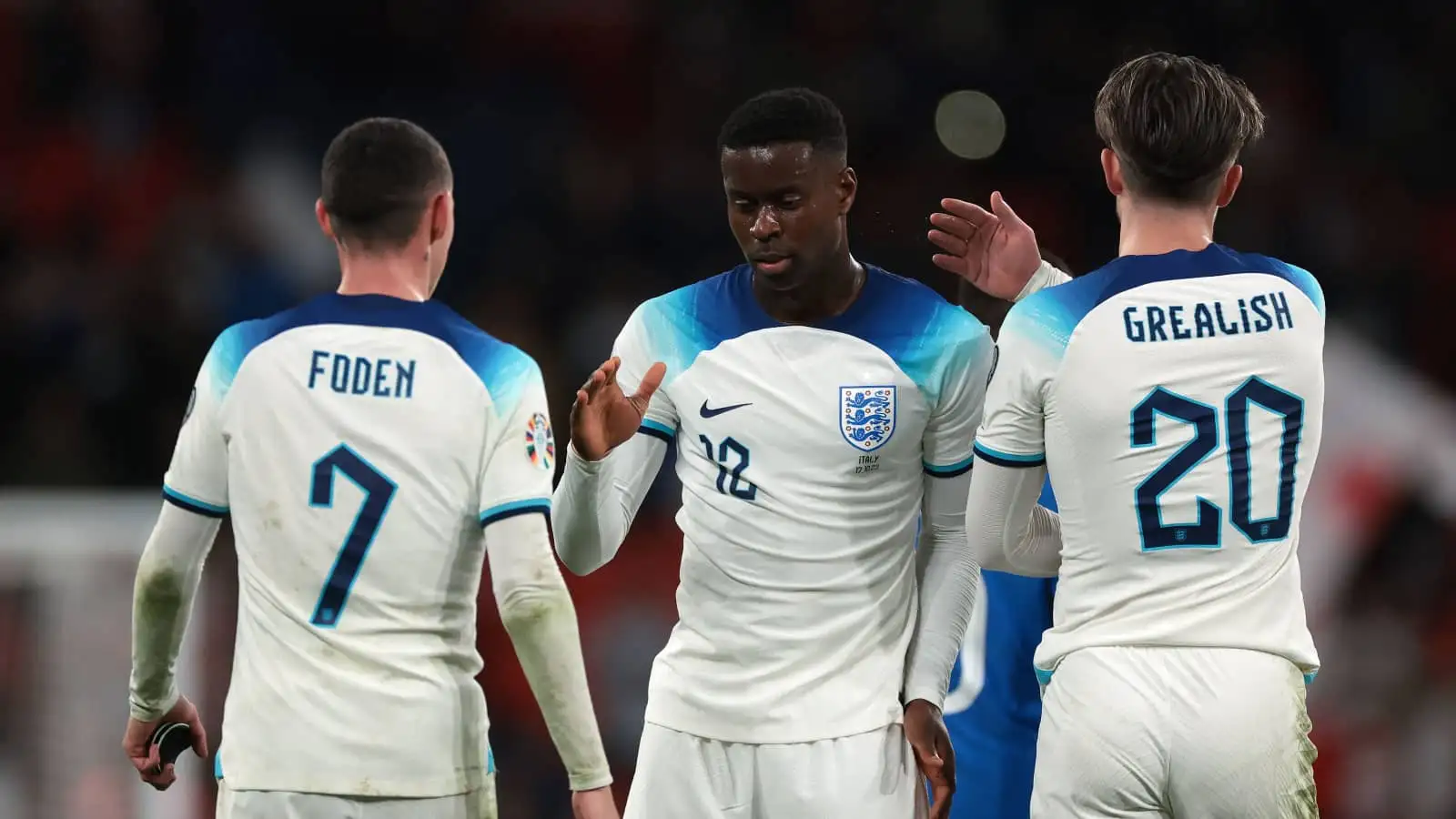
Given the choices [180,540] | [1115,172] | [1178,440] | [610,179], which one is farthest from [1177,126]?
[610,179]

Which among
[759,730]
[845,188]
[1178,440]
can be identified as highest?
[845,188]

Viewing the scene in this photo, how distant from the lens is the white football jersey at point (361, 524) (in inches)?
136

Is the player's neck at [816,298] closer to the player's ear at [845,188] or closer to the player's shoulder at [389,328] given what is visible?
the player's ear at [845,188]

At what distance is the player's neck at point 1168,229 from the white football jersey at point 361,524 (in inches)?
51.4

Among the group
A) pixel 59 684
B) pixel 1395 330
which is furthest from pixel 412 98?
pixel 1395 330

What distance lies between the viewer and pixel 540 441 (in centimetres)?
358

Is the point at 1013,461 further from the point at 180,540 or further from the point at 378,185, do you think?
the point at 180,540

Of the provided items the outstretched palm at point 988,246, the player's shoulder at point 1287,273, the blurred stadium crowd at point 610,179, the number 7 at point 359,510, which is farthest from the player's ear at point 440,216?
the blurred stadium crowd at point 610,179

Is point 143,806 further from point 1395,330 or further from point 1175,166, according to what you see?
point 1395,330

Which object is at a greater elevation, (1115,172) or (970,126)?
(970,126)

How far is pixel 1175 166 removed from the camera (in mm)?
3283

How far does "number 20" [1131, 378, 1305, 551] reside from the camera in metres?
3.17

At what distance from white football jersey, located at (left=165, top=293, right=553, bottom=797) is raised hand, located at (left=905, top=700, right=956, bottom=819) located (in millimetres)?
895

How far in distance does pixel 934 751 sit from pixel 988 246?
1155mm
